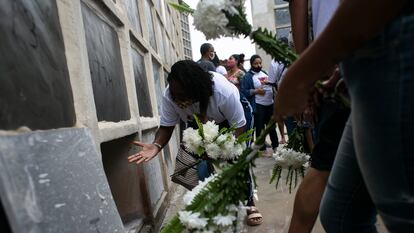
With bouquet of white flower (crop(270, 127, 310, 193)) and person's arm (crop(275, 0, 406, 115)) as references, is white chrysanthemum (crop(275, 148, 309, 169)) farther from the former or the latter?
person's arm (crop(275, 0, 406, 115))

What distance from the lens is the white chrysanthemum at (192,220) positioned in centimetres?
119

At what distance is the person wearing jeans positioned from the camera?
2.58 feet

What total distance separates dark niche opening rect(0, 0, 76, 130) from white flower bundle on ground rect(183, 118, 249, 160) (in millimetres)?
731

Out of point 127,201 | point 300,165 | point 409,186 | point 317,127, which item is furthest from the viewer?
point 127,201

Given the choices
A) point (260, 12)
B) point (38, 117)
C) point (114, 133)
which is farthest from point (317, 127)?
point (260, 12)

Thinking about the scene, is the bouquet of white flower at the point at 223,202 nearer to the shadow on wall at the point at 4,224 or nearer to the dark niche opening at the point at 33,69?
the shadow on wall at the point at 4,224

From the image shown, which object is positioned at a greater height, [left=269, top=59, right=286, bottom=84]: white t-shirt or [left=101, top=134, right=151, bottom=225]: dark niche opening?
[left=269, top=59, right=286, bottom=84]: white t-shirt

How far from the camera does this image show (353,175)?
119cm

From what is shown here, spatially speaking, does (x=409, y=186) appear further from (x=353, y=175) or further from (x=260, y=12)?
(x=260, y=12)

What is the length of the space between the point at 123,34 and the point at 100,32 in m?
0.62

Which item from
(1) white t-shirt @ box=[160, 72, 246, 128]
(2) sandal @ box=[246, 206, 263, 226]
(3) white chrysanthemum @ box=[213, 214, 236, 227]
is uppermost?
(1) white t-shirt @ box=[160, 72, 246, 128]

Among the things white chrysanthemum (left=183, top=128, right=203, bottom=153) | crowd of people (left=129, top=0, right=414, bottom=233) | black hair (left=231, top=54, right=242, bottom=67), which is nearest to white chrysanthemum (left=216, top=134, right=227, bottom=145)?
white chrysanthemum (left=183, top=128, right=203, bottom=153)

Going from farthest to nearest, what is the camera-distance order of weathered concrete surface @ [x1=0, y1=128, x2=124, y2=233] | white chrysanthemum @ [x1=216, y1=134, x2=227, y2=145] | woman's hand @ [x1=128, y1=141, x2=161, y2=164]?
woman's hand @ [x1=128, y1=141, x2=161, y2=164]
white chrysanthemum @ [x1=216, y1=134, x2=227, y2=145]
weathered concrete surface @ [x1=0, y1=128, x2=124, y2=233]

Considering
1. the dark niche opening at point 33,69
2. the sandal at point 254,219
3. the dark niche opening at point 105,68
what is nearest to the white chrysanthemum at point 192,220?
the dark niche opening at point 33,69
